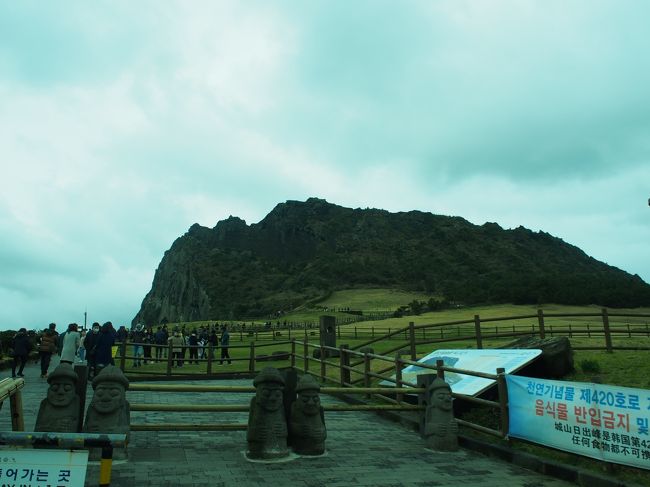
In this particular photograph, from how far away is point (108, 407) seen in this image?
5.91 metres

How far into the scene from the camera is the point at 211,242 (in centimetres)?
18475

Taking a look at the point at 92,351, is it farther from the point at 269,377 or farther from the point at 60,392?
the point at 269,377

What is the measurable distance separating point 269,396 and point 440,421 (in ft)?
8.86

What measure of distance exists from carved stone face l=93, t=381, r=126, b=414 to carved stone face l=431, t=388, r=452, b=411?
437 centimetres

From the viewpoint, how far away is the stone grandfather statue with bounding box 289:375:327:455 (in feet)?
21.8

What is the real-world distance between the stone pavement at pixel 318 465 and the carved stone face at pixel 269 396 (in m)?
0.68

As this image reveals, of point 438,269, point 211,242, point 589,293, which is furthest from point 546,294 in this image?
A: point 211,242

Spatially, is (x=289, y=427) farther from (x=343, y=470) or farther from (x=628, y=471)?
(x=628, y=471)

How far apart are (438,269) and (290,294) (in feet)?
148

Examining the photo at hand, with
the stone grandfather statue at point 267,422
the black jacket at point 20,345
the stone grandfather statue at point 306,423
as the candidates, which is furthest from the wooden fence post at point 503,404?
the black jacket at point 20,345

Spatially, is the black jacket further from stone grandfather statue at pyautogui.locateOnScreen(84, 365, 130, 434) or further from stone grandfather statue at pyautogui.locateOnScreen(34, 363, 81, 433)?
stone grandfather statue at pyautogui.locateOnScreen(84, 365, 130, 434)

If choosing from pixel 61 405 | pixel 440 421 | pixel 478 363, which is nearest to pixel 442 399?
pixel 440 421

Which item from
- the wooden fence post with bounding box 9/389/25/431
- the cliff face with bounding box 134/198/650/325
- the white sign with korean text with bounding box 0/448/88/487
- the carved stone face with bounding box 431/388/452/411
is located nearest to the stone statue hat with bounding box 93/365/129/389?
the wooden fence post with bounding box 9/389/25/431

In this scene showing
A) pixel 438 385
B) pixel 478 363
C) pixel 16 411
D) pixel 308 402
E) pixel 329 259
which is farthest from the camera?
pixel 329 259
